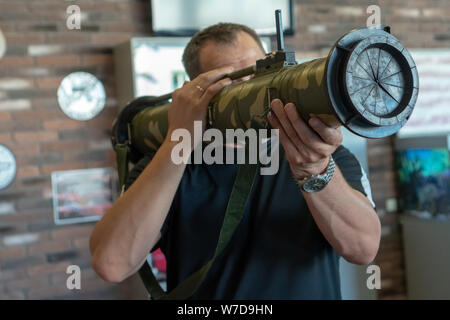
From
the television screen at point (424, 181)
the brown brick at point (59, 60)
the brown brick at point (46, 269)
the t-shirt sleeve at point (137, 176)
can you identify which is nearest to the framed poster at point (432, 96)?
the television screen at point (424, 181)

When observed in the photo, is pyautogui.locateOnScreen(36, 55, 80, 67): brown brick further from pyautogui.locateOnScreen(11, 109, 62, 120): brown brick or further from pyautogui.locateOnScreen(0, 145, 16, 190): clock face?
pyautogui.locateOnScreen(0, 145, 16, 190): clock face

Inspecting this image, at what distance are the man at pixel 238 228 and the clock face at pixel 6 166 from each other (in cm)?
173

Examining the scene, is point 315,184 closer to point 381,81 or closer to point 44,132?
point 381,81

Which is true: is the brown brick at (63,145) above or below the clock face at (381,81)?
below

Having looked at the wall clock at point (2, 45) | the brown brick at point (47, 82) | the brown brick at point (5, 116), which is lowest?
the brown brick at point (5, 116)

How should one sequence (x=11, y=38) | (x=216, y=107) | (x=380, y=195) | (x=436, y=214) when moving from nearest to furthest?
(x=216, y=107), (x=11, y=38), (x=436, y=214), (x=380, y=195)

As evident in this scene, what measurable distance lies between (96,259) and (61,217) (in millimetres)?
1817

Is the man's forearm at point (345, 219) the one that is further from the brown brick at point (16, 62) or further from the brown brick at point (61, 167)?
the brown brick at point (16, 62)

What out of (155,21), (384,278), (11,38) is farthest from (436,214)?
(11,38)

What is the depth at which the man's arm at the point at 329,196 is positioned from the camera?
717mm

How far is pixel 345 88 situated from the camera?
0.60 meters

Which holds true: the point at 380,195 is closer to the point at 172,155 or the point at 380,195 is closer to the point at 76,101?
the point at 76,101

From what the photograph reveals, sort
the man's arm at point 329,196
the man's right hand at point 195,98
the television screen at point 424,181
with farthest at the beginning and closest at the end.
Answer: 1. the television screen at point 424,181
2. the man's right hand at point 195,98
3. the man's arm at point 329,196
